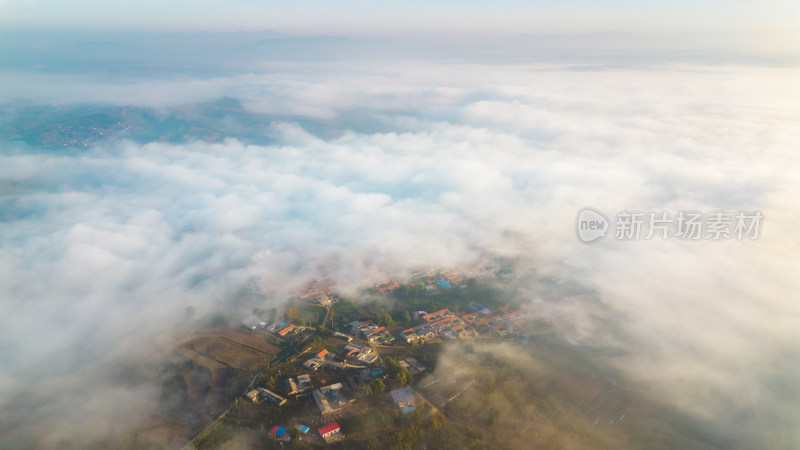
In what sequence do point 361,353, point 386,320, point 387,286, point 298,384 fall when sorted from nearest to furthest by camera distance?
point 298,384 → point 361,353 → point 386,320 → point 387,286

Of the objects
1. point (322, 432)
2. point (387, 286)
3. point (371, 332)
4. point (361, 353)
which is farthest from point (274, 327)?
point (322, 432)

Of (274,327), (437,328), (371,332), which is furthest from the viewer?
(274,327)

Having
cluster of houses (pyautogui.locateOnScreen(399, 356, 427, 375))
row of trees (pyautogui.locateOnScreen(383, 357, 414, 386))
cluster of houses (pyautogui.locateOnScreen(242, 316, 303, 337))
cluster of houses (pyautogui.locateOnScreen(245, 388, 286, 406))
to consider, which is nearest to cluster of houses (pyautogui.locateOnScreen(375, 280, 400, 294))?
cluster of houses (pyautogui.locateOnScreen(242, 316, 303, 337))

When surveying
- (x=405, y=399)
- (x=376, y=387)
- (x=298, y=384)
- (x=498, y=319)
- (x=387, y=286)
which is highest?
(x=376, y=387)

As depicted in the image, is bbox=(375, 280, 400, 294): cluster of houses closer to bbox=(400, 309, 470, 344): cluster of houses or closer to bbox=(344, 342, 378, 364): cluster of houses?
bbox=(400, 309, 470, 344): cluster of houses

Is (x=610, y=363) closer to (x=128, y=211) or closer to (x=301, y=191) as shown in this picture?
(x=301, y=191)

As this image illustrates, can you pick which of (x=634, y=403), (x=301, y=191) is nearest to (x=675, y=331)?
(x=634, y=403)

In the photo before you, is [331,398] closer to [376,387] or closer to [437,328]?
[376,387]

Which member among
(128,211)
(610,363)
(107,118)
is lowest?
(610,363)
